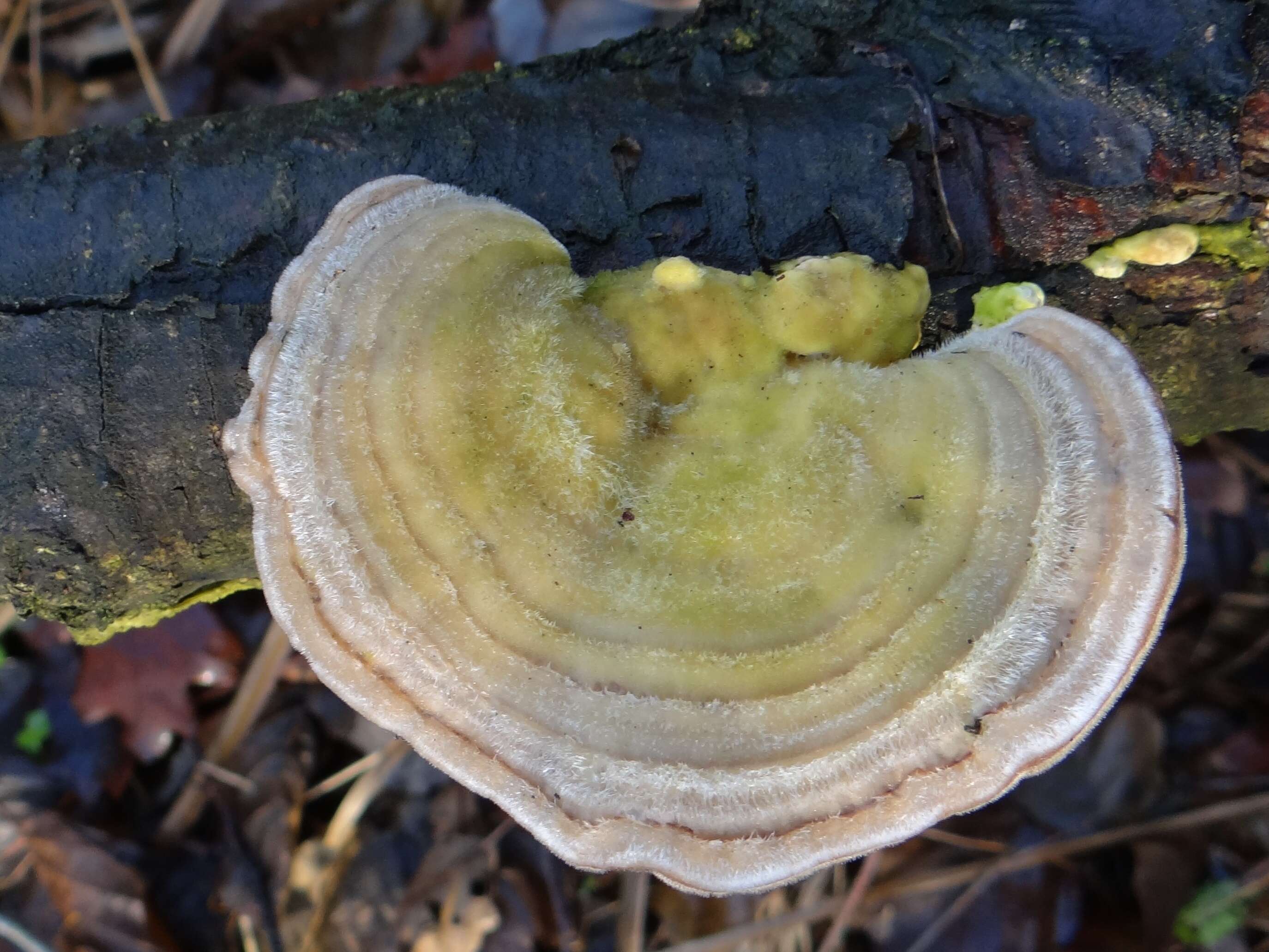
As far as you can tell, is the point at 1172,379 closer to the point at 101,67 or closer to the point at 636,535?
the point at 636,535

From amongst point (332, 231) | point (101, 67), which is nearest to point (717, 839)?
point (332, 231)

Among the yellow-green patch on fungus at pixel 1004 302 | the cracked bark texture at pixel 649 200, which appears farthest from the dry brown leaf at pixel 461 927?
the yellow-green patch on fungus at pixel 1004 302

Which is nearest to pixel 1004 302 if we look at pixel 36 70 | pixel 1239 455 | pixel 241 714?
pixel 1239 455

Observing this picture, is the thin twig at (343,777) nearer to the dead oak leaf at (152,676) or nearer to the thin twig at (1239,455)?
the dead oak leaf at (152,676)

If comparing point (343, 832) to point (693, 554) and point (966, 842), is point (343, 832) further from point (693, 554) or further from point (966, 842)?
point (693, 554)

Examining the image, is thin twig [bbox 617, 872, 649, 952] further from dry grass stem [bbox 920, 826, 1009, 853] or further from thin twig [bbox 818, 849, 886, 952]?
dry grass stem [bbox 920, 826, 1009, 853]

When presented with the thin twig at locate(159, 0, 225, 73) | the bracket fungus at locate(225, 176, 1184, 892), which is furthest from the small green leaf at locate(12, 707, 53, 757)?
the thin twig at locate(159, 0, 225, 73)
